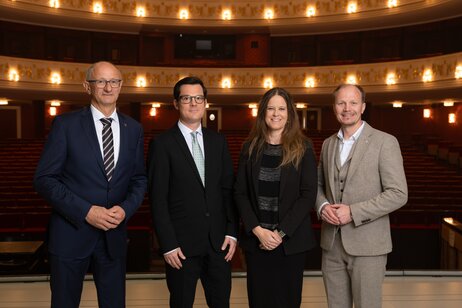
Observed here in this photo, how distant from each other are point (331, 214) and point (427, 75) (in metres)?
14.6

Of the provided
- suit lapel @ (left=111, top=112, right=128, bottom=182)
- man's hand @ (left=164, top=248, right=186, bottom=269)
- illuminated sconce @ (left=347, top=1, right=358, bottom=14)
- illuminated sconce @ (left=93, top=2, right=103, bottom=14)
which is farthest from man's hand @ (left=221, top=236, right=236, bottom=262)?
illuminated sconce @ (left=93, top=2, right=103, bottom=14)

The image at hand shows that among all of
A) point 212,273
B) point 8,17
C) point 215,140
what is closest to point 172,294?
point 212,273

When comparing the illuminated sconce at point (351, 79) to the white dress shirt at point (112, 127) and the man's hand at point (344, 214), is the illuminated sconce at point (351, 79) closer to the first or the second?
the man's hand at point (344, 214)

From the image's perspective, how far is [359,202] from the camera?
275 centimetres

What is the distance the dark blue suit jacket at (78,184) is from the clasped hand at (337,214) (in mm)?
1027

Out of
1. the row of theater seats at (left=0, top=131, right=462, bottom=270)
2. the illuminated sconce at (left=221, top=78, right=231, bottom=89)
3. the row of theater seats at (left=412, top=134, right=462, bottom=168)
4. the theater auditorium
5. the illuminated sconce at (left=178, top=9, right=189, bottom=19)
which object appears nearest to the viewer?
the row of theater seats at (left=0, top=131, right=462, bottom=270)

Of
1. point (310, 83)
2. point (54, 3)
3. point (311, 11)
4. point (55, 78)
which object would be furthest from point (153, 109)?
point (311, 11)

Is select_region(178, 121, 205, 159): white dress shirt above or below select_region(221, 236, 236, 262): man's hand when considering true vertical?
above

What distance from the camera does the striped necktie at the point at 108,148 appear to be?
263cm

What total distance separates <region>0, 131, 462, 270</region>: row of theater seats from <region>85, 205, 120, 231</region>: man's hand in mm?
2972

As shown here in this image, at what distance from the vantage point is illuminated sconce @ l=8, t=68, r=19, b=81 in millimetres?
15836

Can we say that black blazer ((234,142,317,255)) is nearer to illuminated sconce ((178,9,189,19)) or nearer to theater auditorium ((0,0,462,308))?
theater auditorium ((0,0,462,308))

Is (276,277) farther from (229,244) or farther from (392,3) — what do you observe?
(392,3)

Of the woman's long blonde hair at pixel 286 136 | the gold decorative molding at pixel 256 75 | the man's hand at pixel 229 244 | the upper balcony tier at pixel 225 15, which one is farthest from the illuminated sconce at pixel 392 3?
the man's hand at pixel 229 244
